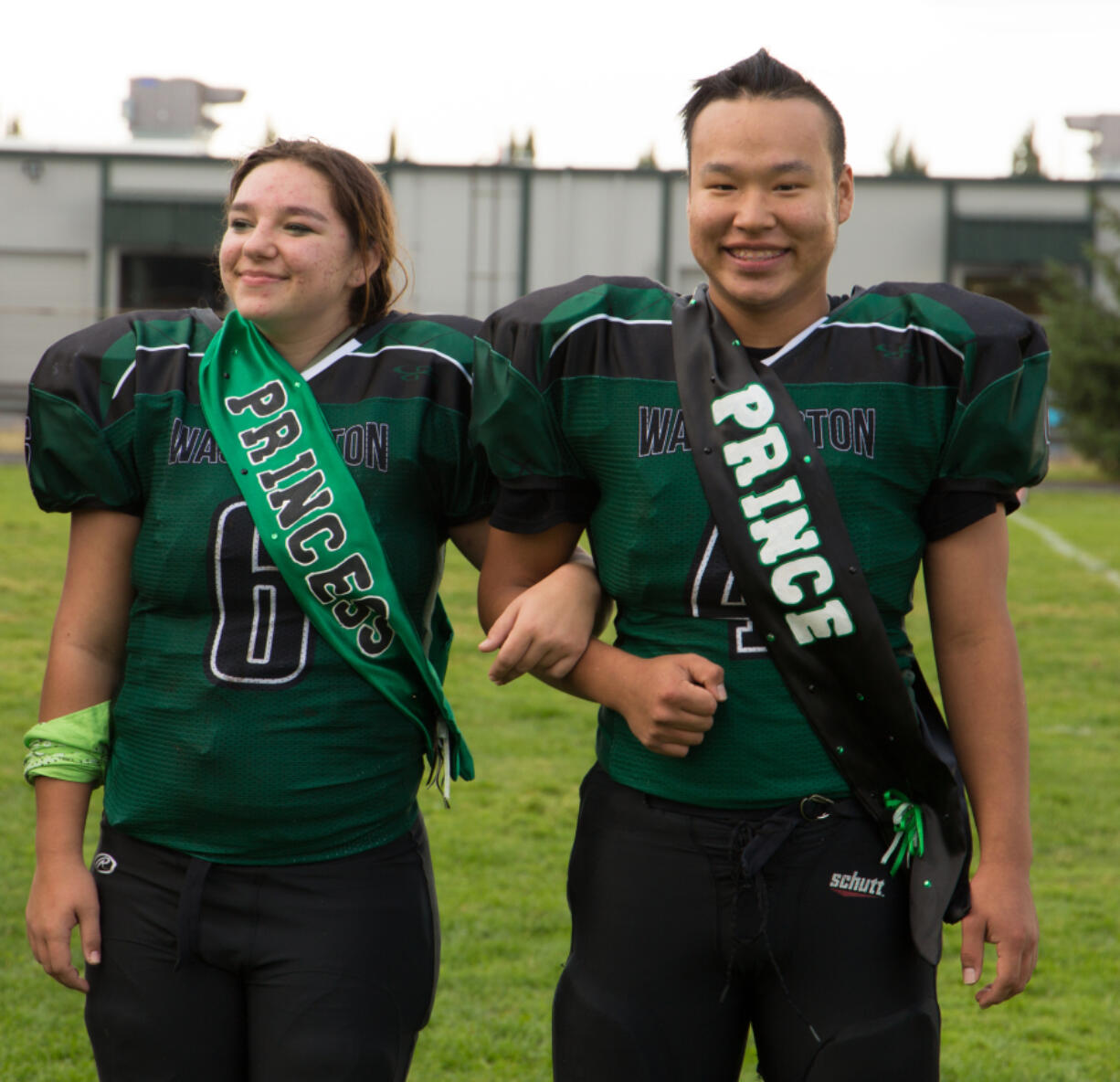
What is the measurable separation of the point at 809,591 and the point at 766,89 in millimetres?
715

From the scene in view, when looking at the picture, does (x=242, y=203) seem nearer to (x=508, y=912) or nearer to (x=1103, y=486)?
(x=508, y=912)

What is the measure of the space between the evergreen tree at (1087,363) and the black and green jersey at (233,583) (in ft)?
76.4

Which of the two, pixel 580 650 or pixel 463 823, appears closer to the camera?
pixel 580 650

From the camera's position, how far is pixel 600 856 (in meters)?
2.19

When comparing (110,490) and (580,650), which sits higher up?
(110,490)

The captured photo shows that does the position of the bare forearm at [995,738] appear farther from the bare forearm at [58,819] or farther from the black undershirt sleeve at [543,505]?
the bare forearm at [58,819]

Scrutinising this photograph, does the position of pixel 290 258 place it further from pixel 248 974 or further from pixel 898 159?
pixel 898 159

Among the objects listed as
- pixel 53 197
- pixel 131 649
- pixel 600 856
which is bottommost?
pixel 600 856

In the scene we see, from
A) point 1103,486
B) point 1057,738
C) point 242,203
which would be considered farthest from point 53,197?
point 242,203

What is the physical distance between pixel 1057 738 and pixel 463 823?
330 cm

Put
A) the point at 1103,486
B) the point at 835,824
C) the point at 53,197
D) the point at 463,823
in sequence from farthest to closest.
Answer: the point at 53,197, the point at 1103,486, the point at 463,823, the point at 835,824

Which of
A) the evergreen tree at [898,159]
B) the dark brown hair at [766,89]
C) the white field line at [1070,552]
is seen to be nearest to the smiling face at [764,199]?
the dark brown hair at [766,89]

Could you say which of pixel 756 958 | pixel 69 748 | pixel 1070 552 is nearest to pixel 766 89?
pixel 756 958

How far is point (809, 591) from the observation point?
2061 mm
